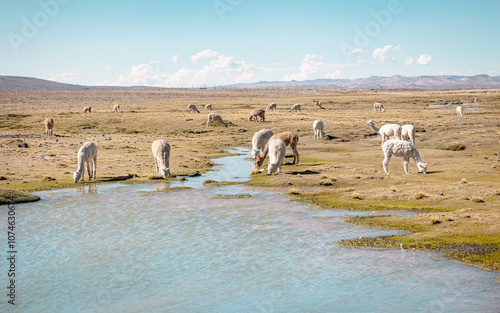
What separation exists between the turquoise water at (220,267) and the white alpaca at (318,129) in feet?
83.7

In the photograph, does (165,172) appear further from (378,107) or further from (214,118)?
(378,107)

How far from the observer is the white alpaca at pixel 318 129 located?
45116 millimetres

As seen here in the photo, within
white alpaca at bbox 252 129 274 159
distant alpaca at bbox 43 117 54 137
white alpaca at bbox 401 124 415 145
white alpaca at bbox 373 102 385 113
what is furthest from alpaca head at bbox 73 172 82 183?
white alpaca at bbox 373 102 385 113

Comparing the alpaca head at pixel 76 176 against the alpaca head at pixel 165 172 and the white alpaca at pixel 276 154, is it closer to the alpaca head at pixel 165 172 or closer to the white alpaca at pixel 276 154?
the alpaca head at pixel 165 172

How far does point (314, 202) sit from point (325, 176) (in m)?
5.10

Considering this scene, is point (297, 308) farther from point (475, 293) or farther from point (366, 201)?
point (366, 201)

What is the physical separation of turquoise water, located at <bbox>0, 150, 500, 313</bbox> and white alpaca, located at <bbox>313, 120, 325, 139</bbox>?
25518 millimetres

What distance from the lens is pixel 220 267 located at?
1339 cm

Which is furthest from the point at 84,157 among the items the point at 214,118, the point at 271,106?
the point at 271,106

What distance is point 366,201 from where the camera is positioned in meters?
20.6

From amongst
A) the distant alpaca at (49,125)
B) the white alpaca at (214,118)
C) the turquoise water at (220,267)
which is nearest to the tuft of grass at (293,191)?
the turquoise water at (220,267)

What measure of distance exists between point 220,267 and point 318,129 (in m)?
33.6

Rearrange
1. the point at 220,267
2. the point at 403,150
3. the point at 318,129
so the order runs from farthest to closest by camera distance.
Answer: the point at 318,129
the point at 403,150
the point at 220,267

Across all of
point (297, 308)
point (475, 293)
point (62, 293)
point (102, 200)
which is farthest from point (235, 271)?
point (102, 200)
